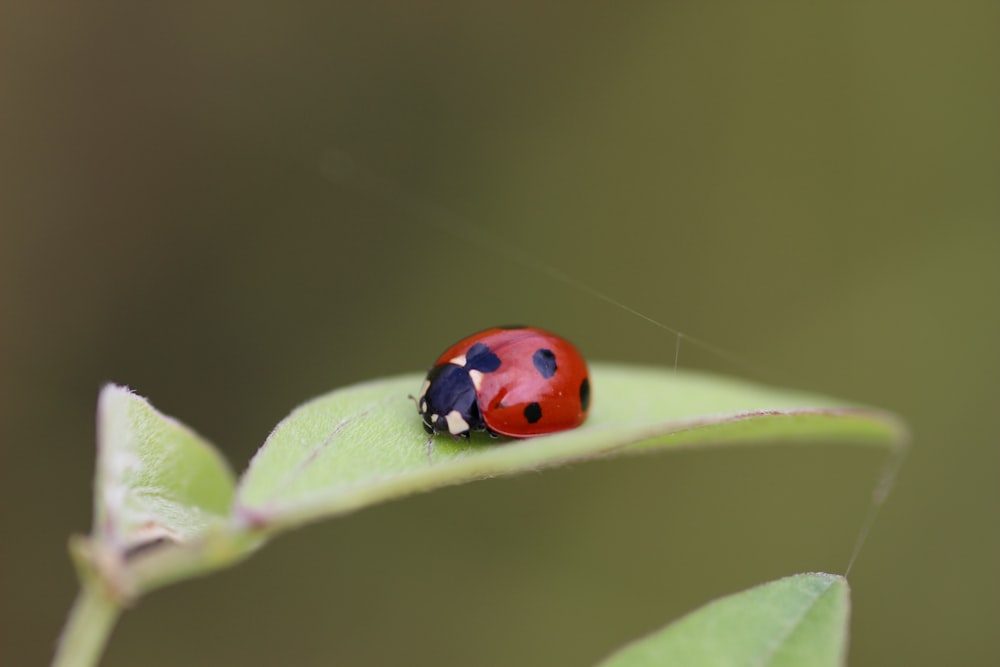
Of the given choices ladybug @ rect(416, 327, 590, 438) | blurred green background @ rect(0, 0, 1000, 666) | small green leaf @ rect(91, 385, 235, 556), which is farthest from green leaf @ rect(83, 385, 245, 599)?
blurred green background @ rect(0, 0, 1000, 666)

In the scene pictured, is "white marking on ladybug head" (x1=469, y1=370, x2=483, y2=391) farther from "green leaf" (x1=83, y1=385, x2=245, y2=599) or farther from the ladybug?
"green leaf" (x1=83, y1=385, x2=245, y2=599)

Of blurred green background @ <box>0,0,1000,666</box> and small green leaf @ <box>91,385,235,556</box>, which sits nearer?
small green leaf @ <box>91,385,235,556</box>

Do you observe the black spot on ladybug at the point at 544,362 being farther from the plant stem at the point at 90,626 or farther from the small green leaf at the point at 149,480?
the plant stem at the point at 90,626

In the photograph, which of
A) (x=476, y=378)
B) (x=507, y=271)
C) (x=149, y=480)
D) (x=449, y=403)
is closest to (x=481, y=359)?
(x=476, y=378)

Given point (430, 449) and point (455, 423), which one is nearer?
point (430, 449)

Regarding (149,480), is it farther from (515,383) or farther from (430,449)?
(515,383)

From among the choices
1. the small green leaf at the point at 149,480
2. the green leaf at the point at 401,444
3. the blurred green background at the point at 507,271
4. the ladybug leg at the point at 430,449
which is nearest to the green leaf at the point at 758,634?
the green leaf at the point at 401,444
